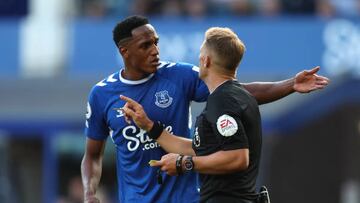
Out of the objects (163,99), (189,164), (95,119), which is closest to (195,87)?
(163,99)

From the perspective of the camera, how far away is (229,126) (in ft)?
23.2

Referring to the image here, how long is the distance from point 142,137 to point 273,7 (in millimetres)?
11344

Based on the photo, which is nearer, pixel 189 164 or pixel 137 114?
pixel 189 164

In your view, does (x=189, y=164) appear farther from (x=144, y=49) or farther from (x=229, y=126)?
(x=144, y=49)

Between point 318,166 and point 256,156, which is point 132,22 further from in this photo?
point 318,166

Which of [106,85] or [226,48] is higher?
[226,48]

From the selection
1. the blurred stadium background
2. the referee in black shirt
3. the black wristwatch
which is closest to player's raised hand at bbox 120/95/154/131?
the referee in black shirt

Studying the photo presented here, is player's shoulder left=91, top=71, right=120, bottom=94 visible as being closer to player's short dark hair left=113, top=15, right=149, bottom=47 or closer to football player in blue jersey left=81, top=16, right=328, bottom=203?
football player in blue jersey left=81, top=16, right=328, bottom=203

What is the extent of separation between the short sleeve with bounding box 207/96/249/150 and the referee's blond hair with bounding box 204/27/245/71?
0.29 meters

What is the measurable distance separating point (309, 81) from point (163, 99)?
3.37 feet

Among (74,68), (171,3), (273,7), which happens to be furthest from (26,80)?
(273,7)

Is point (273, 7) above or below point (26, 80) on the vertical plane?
above

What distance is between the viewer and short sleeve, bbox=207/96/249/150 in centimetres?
710

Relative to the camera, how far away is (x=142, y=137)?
26.3ft
